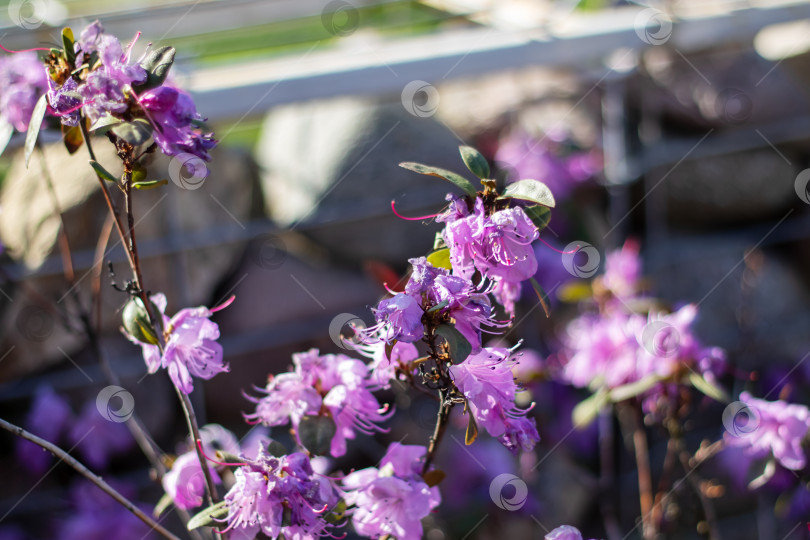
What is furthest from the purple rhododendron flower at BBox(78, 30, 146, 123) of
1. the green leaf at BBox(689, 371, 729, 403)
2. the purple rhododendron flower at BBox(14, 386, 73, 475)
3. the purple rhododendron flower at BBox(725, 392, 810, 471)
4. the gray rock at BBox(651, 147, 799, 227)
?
the gray rock at BBox(651, 147, 799, 227)

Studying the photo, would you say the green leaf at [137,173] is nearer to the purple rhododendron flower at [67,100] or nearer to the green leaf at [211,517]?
the purple rhododendron flower at [67,100]

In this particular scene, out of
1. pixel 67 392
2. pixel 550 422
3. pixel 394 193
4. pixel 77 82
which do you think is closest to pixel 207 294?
pixel 67 392

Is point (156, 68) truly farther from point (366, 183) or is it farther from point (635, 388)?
point (366, 183)

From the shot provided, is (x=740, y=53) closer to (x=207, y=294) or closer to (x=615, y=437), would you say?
(x=615, y=437)

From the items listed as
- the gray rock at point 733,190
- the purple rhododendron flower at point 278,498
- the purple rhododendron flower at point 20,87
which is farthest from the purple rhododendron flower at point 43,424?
the gray rock at point 733,190

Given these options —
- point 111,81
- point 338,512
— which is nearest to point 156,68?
point 111,81

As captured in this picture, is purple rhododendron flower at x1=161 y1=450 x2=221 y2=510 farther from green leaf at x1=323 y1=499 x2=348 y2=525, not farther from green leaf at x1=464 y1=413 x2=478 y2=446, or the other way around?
green leaf at x1=464 y1=413 x2=478 y2=446
